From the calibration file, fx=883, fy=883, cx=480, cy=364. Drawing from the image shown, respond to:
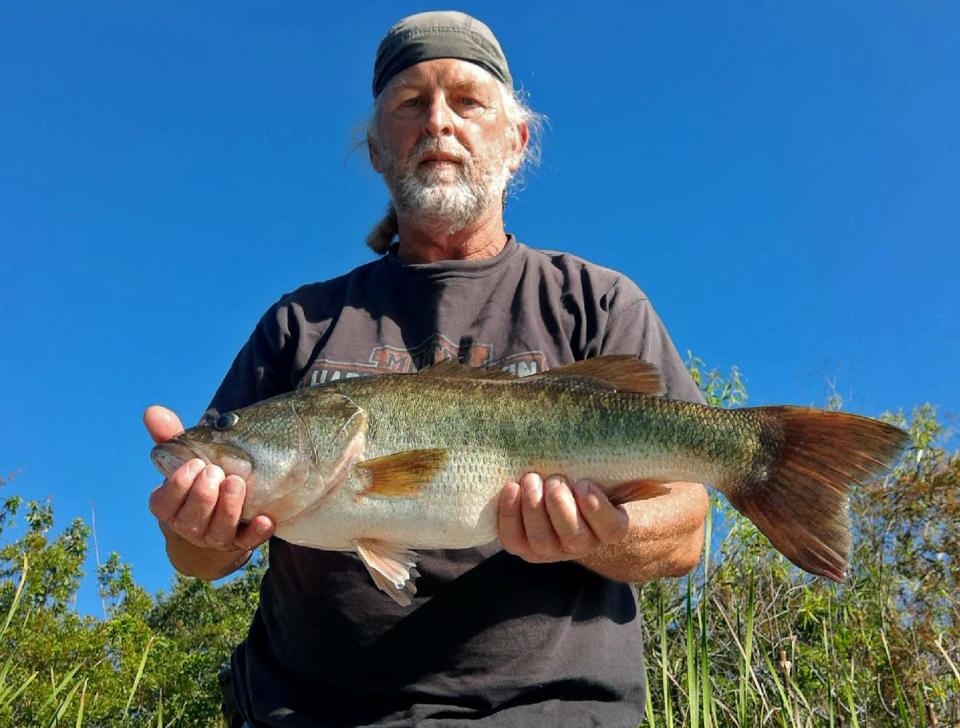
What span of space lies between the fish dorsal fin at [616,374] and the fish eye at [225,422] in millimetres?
1125

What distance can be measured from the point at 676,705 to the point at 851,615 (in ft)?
6.90

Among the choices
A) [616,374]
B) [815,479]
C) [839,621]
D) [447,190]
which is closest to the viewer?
[815,479]

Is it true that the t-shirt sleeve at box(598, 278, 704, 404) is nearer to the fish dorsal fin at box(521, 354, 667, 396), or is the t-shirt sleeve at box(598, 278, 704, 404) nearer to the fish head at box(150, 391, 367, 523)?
the fish dorsal fin at box(521, 354, 667, 396)

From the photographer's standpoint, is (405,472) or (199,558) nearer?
(405,472)

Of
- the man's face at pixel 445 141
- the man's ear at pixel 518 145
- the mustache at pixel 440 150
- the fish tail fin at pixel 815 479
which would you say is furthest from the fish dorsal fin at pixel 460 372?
the man's ear at pixel 518 145

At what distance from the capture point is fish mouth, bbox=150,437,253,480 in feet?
10.5

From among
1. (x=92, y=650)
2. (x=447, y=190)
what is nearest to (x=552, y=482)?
(x=447, y=190)

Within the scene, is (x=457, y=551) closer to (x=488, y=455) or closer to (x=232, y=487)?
(x=488, y=455)

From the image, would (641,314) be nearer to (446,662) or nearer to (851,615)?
(446,662)

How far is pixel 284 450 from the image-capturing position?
Result: 3.26m

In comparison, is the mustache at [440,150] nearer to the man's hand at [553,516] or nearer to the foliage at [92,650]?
the man's hand at [553,516]

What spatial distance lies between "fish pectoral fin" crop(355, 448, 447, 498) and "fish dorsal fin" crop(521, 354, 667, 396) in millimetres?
463

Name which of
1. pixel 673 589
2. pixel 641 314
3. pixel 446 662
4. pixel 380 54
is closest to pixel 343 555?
pixel 446 662

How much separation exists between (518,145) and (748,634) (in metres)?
2.86
